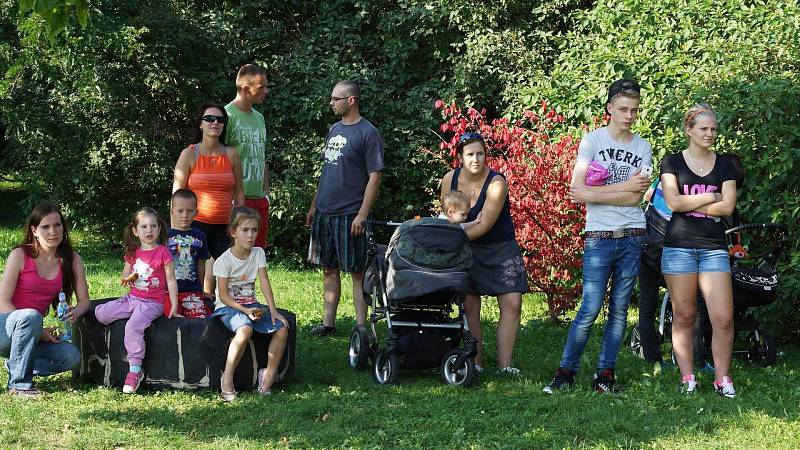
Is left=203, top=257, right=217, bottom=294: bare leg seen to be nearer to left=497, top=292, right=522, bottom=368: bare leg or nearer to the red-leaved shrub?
left=497, top=292, right=522, bottom=368: bare leg

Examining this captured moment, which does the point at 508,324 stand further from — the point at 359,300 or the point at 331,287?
the point at 331,287

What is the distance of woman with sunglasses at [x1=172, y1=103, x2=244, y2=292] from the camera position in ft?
24.3

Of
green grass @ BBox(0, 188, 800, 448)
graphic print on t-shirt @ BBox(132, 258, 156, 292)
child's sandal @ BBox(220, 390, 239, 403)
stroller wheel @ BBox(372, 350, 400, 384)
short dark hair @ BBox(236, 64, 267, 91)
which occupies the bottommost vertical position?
green grass @ BBox(0, 188, 800, 448)

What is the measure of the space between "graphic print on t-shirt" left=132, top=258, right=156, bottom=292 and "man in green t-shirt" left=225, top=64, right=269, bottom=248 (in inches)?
53.1

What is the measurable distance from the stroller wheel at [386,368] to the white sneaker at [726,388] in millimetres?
1981

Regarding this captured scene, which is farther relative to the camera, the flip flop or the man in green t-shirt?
the man in green t-shirt

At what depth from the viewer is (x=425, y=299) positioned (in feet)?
22.8

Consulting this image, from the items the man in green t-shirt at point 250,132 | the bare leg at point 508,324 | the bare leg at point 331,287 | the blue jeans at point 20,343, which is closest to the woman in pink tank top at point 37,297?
the blue jeans at point 20,343

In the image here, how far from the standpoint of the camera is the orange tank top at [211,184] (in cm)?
744

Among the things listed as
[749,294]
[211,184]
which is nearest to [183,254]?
[211,184]

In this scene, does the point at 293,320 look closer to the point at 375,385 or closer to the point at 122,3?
the point at 375,385

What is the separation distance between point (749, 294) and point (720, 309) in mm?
720

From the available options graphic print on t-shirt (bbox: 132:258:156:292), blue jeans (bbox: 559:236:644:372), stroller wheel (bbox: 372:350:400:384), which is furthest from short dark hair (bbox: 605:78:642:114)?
graphic print on t-shirt (bbox: 132:258:156:292)

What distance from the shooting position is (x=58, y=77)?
13.3m
